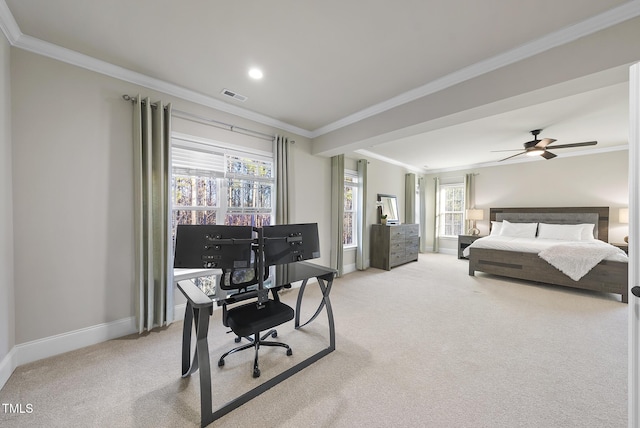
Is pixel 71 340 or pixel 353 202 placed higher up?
pixel 353 202

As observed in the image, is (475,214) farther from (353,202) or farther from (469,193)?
(353,202)

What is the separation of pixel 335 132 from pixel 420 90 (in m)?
1.40

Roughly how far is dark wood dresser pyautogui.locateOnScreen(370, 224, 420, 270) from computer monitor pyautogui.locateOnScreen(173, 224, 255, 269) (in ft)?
12.8

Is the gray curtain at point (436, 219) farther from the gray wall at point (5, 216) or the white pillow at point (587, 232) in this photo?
the gray wall at point (5, 216)

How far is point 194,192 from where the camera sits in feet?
9.50

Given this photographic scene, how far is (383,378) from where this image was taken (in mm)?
1796

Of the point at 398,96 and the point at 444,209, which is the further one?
the point at 444,209

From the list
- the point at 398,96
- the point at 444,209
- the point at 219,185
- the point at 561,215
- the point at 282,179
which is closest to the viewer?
the point at 398,96

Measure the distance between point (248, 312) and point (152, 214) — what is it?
1.47m

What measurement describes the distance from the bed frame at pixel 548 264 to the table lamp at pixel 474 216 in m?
0.36

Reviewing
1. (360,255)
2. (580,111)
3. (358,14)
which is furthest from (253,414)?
(580,111)

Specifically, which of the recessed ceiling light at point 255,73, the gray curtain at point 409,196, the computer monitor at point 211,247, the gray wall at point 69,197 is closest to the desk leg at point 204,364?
the computer monitor at point 211,247

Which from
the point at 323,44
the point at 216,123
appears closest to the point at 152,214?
the point at 216,123

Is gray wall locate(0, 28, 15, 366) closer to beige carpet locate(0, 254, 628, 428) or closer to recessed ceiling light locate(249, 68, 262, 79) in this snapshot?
beige carpet locate(0, 254, 628, 428)
